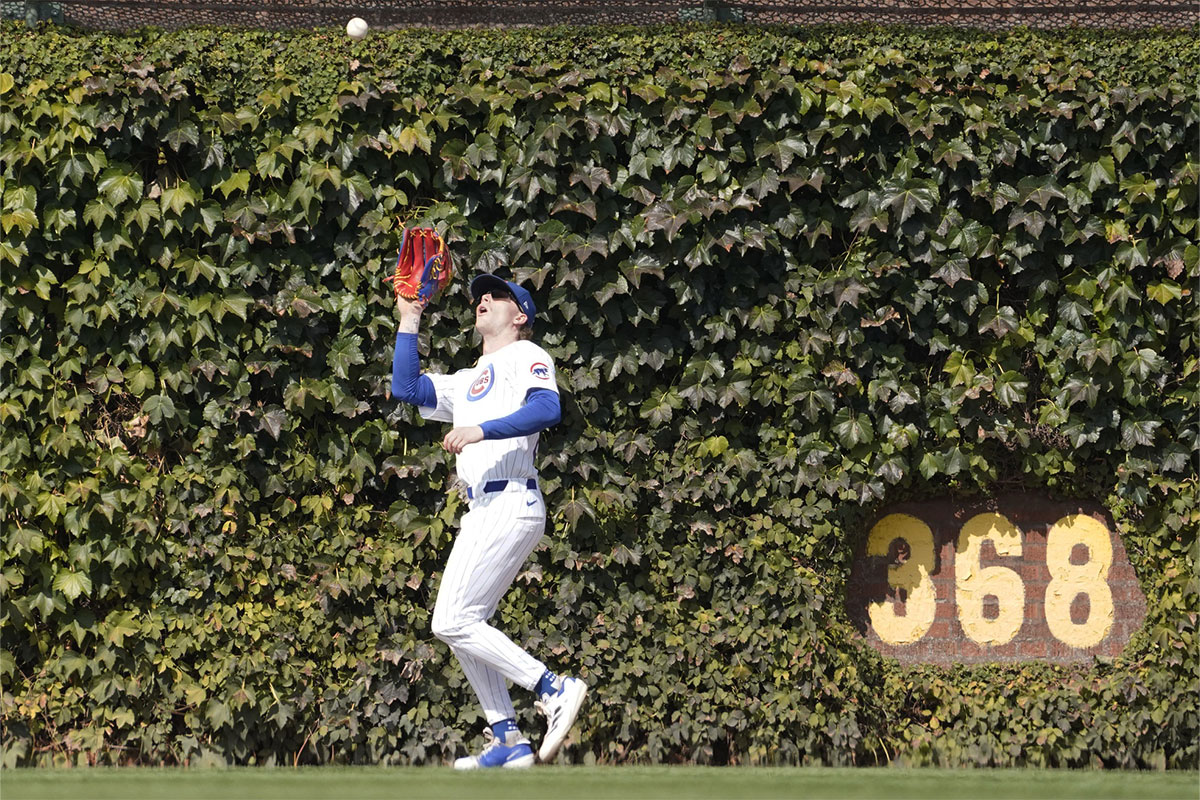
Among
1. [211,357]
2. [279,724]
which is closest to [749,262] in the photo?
[211,357]

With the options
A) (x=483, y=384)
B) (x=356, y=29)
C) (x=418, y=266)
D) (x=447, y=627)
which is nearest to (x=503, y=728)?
(x=447, y=627)

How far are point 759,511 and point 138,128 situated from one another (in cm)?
350

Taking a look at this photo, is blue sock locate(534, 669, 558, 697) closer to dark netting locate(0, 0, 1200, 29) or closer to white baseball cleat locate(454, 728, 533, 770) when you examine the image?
white baseball cleat locate(454, 728, 533, 770)

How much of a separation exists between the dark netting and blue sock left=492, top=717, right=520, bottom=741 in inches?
140

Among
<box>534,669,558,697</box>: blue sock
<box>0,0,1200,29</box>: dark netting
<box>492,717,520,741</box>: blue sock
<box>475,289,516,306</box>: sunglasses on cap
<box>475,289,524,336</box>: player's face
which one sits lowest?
<box>492,717,520,741</box>: blue sock

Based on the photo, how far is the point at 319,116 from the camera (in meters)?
6.75

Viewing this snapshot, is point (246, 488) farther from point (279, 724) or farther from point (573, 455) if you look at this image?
point (573, 455)

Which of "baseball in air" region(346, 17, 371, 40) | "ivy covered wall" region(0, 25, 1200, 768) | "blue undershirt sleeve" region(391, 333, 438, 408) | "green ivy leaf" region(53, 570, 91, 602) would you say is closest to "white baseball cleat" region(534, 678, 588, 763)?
"ivy covered wall" region(0, 25, 1200, 768)

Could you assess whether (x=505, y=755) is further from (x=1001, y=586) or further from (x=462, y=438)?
(x=1001, y=586)

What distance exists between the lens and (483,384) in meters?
5.65

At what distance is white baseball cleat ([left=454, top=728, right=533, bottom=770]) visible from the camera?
563 cm

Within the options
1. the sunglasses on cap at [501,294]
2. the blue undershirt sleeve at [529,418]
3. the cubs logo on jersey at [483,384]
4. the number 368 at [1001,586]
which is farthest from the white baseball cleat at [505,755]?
the number 368 at [1001,586]

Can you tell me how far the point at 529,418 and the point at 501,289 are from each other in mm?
673

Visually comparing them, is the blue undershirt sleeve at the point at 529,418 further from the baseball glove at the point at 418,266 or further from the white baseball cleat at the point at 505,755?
the white baseball cleat at the point at 505,755
